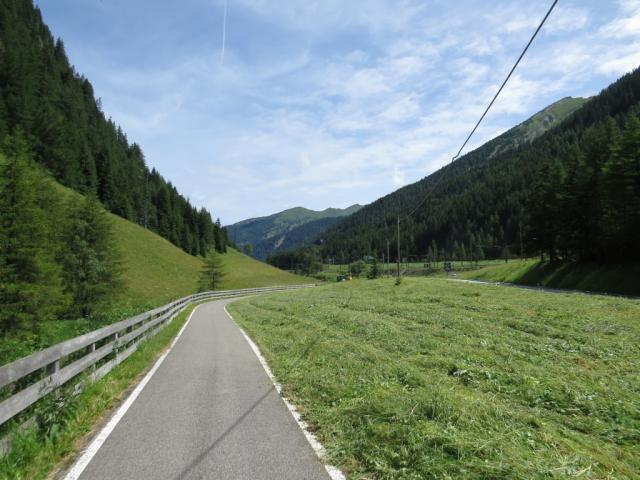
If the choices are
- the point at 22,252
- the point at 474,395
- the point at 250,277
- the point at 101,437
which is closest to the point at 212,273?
the point at 250,277

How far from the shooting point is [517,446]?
470 centimetres

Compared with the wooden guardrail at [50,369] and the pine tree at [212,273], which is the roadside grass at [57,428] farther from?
the pine tree at [212,273]

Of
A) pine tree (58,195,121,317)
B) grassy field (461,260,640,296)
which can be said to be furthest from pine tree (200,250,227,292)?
grassy field (461,260,640,296)

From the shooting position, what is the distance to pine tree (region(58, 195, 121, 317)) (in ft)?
107

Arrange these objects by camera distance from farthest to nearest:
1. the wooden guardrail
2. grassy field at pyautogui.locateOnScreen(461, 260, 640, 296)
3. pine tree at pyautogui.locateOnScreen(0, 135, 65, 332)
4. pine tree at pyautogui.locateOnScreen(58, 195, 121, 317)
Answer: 1. grassy field at pyautogui.locateOnScreen(461, 260, 640, 296)
2. pine tree at pyautogui.locateOnScreen(58, 195, 121, 317)
3. pine tree at pyautogui.locateOnScreen(0, 135, 65, 332)
4. the wooden guardrail

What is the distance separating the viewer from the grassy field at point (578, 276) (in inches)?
1422

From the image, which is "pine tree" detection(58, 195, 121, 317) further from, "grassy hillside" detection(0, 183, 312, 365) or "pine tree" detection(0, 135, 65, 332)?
"grassy hillside" detection(0, 183, 312, 365)

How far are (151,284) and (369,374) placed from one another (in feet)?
198

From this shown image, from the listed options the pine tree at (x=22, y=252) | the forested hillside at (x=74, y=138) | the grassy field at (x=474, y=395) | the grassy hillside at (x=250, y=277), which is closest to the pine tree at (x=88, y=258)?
the pine tree at (x=22, y=252)

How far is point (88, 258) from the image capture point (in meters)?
32.6

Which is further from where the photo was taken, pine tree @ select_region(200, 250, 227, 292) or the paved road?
pine tree @ select_region(200, 250, 227, 292)

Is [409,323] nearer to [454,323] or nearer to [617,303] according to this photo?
[454,323]

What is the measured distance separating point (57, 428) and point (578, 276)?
163ft

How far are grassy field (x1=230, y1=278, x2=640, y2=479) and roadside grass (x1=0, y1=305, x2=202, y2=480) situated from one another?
3417 millimetres
